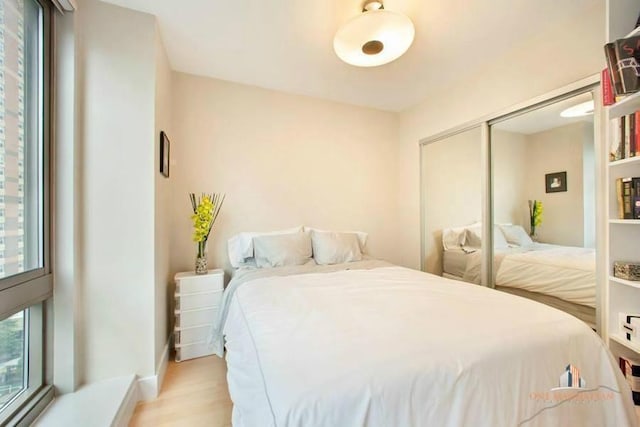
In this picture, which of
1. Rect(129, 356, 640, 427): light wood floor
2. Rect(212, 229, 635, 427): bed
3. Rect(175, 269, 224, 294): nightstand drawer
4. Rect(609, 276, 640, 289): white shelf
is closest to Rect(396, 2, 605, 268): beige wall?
Rect(609, 276, 640, 289): white shelf

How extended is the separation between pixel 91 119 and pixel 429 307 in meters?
2.22

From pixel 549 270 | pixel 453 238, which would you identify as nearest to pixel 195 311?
pixel 453 238

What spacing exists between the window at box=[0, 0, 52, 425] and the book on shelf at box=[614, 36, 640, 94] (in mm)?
2957

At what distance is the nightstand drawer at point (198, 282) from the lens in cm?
215

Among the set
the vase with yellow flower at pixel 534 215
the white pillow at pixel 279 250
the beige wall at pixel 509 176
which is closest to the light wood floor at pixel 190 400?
the white pillow at pixel 279 250

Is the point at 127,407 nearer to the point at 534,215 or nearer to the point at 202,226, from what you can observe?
the point at 202,226

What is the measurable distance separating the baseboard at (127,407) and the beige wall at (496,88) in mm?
2858

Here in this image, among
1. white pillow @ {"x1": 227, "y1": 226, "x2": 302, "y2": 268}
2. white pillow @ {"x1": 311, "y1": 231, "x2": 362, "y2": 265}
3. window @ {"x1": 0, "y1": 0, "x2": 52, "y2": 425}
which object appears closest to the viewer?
window @ {"x1": 0, "y1": 0, "x2": 52, "y2": 425}

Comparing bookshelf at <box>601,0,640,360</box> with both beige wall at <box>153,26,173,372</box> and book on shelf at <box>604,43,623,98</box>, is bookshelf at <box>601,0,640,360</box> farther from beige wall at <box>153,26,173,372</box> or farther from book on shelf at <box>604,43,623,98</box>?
beige wall at <box>153,26,173,372</box>

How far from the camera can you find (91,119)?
1.59 metres

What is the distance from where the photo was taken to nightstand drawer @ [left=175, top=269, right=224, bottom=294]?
7.06ft

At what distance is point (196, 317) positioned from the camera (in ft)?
7.14

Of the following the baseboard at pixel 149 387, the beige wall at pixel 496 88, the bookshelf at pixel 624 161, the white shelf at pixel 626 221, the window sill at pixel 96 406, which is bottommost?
the baseboard at pixel 149 387

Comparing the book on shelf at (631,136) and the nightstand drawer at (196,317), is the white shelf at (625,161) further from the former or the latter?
the nightstand drawer at (196,317)
